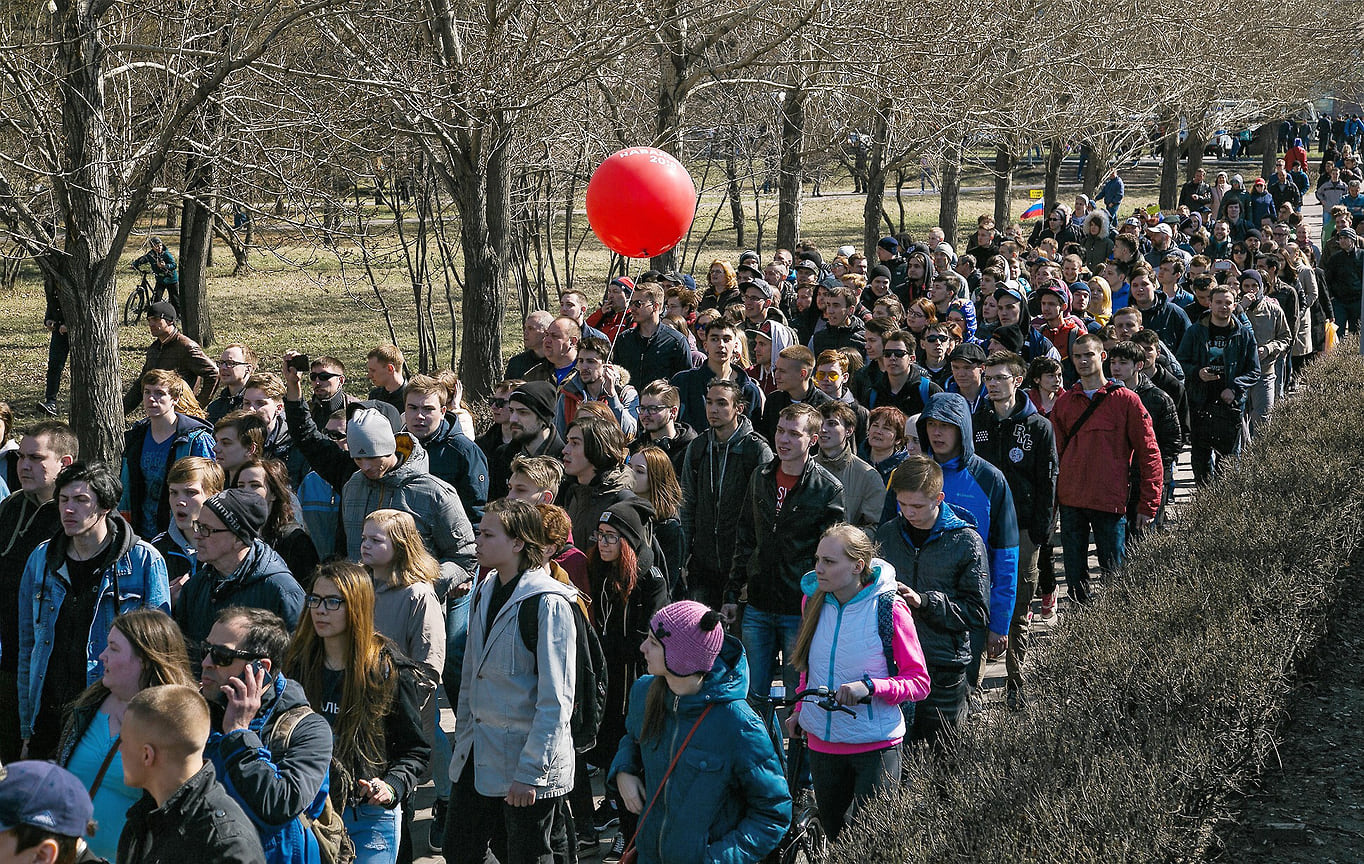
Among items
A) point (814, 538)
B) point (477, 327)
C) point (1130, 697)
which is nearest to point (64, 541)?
point (814, 538)

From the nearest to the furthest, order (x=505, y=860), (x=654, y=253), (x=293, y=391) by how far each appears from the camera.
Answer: (x=505, y=860), (x=293, y=391), (x=654, y=253)

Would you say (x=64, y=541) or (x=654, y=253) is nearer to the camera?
(x=64, y=541)

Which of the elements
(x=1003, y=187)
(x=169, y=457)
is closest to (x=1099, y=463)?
(x=169, y=457)

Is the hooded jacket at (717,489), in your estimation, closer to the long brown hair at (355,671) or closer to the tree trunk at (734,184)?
the long brown hair at (355,671)

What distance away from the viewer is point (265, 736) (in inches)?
163

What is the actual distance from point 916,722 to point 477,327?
861 cm

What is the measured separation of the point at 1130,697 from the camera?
593 centimetres

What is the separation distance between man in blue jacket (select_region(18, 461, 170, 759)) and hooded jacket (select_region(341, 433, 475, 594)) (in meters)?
1.09

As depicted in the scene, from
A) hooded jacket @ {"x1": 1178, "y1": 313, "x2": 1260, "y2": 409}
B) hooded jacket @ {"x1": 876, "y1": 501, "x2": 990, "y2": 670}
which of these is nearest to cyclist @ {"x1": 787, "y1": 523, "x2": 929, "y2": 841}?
hooded jacket @ {"x1": 876, "y1": 501, "x2": 990, "y2": 670}

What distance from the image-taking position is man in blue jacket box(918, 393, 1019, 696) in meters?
6.66

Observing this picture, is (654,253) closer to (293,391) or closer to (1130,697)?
(293,391)

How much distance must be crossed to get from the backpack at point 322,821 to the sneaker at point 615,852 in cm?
185

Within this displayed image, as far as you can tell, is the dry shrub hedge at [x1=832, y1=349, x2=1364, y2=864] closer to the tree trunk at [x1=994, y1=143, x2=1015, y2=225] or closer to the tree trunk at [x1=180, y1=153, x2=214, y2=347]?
the tree trunk at [x1=180, y1=153, x2=214, y2=347]

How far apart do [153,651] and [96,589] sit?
1.39m
